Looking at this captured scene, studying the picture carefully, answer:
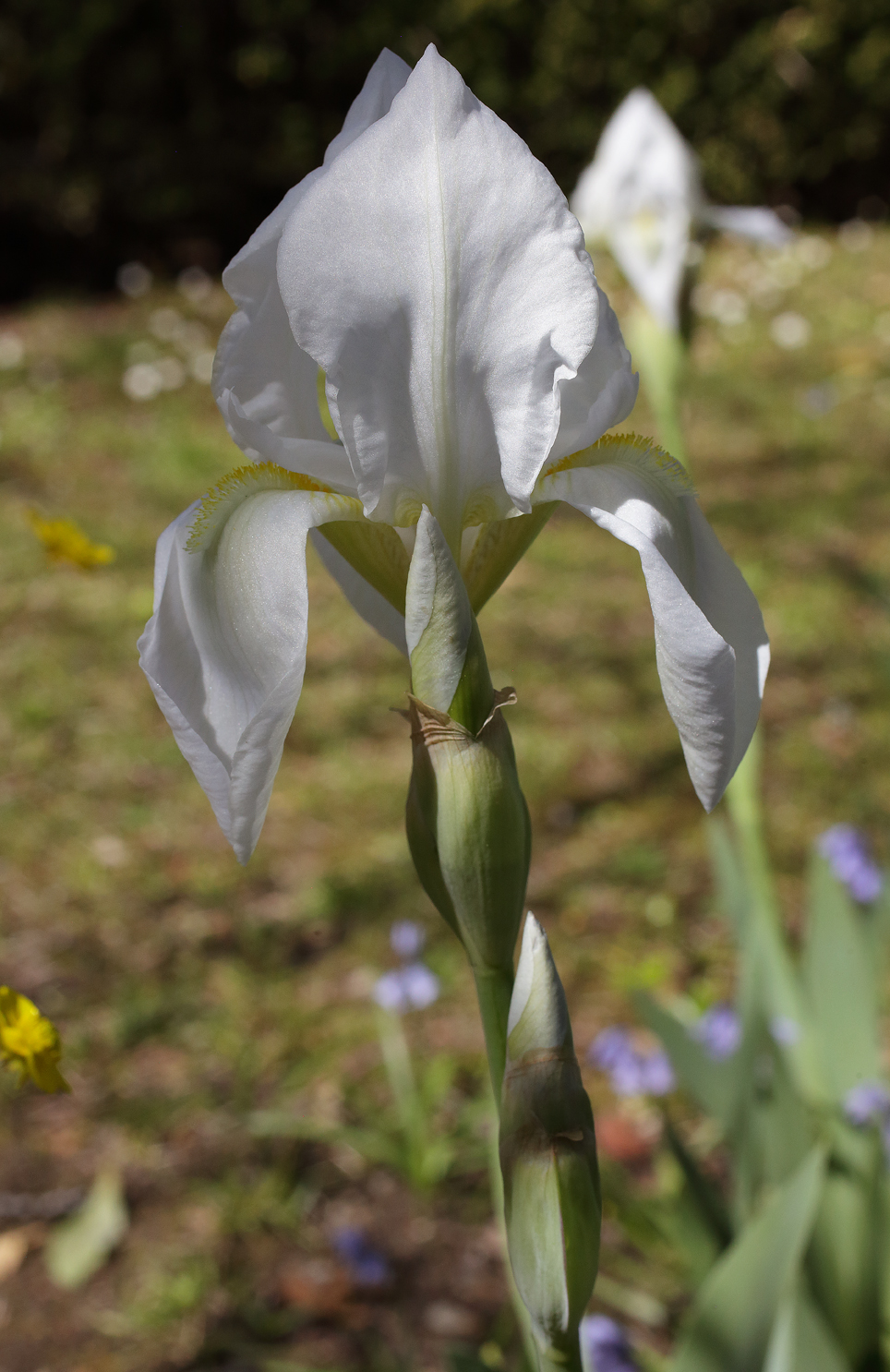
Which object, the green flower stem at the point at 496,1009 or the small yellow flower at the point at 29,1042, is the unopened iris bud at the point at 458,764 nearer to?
the green flower stem at the point at 496,1009

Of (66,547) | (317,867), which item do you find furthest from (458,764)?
(317,867)

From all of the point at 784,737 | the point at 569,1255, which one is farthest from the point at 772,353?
the point at 569,1255

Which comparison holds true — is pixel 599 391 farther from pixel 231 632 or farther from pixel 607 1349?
pixel 607 1349

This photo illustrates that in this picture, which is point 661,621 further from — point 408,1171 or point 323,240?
point 408,1171

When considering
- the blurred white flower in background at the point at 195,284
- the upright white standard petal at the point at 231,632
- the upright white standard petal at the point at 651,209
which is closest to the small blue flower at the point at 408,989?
the upright white standard petal at the point at 651,209

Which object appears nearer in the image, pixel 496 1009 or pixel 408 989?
pixel 496 1009

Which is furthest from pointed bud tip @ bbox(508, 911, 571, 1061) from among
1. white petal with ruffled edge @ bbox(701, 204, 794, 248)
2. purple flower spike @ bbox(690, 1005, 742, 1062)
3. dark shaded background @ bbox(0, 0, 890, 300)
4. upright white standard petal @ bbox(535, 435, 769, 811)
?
dark shaded background @ bbox(0, 0, 890, 300)

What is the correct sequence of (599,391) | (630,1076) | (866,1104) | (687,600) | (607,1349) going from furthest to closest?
(630,1076) → (866,1104) → (607,1349) → (599,391) → (687,600)
